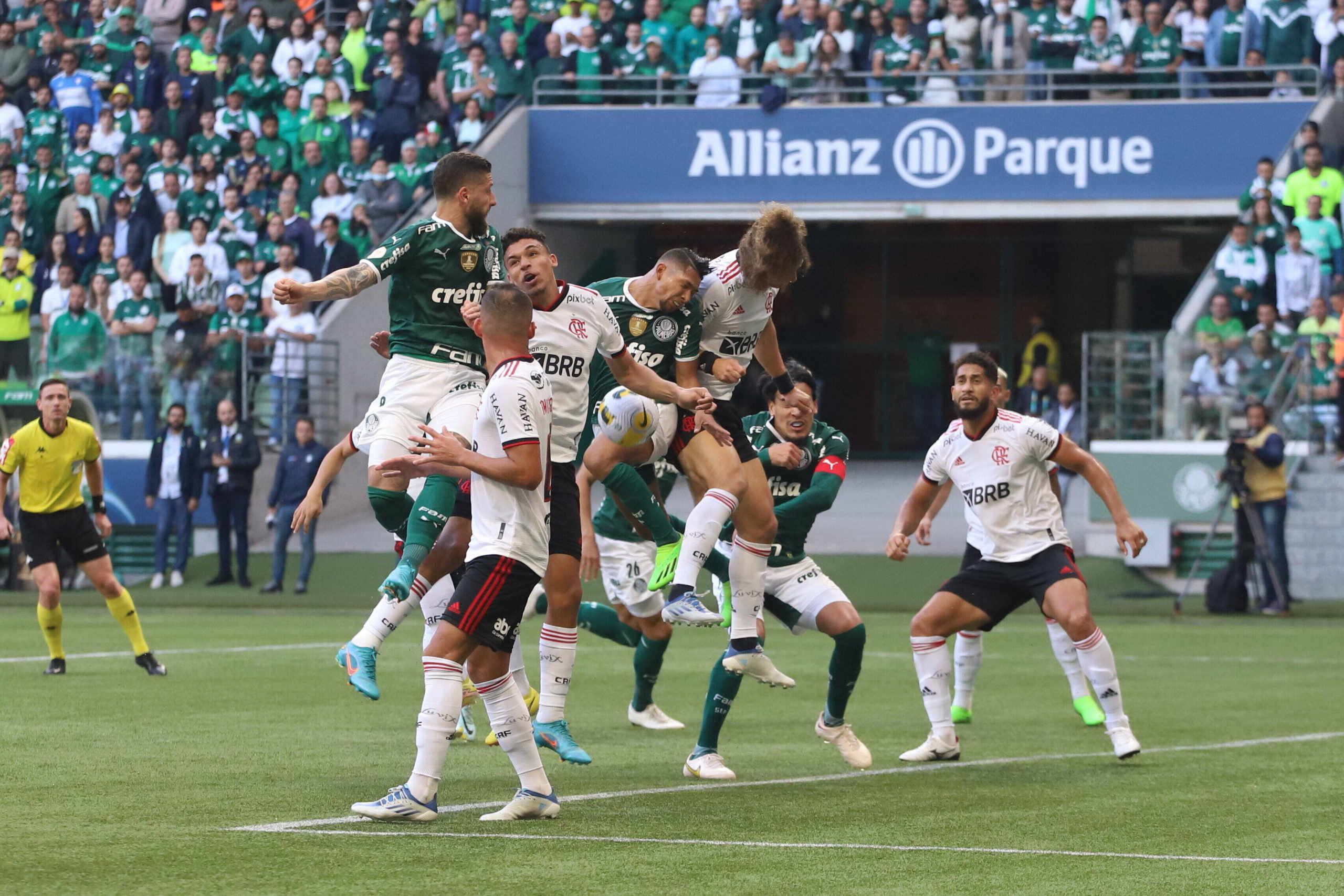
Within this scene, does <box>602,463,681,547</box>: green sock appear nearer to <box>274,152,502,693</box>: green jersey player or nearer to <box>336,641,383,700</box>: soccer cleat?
<box>274,152,502,693</box>: green jersey player

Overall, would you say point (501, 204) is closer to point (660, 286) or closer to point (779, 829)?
point (660, 286)

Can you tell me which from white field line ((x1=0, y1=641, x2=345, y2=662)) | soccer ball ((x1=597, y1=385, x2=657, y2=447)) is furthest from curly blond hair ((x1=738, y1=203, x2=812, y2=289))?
white field line ((x1=0, y1=641, x2=345, y2=662))

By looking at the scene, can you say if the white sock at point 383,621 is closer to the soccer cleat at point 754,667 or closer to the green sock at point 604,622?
the soccer cleat at point 754,667

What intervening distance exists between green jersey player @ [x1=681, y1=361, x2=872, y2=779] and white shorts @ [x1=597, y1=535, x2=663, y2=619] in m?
0.80

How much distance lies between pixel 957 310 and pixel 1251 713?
20.9 metres

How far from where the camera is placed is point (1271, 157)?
86.9 ft

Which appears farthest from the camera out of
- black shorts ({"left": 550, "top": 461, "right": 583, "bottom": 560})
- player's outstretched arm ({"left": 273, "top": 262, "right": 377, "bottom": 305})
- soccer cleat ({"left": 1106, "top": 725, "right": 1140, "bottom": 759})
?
soccer cleat ({"left": 1106, "top": 725, "right": 1140, "bottom": 759})

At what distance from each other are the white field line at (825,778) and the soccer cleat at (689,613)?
834 mm

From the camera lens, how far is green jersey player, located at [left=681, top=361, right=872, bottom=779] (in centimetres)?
924

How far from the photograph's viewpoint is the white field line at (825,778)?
7340mm

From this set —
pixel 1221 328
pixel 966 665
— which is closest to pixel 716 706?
pixel 966 665

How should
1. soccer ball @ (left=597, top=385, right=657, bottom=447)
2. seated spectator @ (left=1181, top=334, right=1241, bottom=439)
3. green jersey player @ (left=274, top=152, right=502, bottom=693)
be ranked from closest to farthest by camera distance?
green jersey player @ (left=274, top=152, right=502, bottom=693) < soccer ball @ (left=597, top=385, right=657, bottom=447) < seated spectator @ (left=1181, top=334, right=1241, bottom=439)

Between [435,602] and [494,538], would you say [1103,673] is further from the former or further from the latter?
[494,538]

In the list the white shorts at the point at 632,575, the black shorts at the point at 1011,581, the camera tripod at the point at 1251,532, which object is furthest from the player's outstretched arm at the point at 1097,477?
the camera tripod at the point at 1251,532
